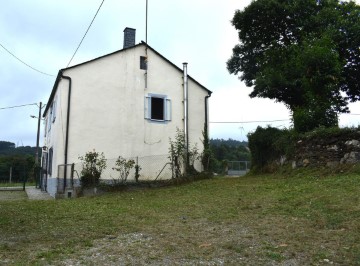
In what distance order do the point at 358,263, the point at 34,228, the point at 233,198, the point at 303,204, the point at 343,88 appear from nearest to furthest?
the point at 358,263 → the point at 34,228 → the point at 303,204 → the point at 233,198 → the point at 343,88

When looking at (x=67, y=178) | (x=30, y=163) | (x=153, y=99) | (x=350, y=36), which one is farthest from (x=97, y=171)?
(x=30, y=163)

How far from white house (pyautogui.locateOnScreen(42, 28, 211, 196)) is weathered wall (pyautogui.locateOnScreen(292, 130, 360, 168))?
5.04 meters

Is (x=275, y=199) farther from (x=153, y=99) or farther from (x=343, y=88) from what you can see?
(x=343, y=88)

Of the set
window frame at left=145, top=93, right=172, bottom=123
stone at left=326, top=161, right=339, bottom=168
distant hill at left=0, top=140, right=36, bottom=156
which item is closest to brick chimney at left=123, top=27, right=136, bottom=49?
window frame at left=145, top=93, right=172, bottom=123

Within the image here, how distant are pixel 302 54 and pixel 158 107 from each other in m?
6.41

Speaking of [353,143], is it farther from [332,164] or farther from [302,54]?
[302,54]

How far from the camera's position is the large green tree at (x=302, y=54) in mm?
13766

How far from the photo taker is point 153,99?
1641 cm

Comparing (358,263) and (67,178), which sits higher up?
(67,178)

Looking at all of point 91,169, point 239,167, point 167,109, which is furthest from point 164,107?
point 239,167

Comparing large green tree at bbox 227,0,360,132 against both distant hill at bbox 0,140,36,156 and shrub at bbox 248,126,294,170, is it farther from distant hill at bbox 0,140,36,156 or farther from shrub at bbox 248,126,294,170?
distant hill at bbox 0,140,36,156

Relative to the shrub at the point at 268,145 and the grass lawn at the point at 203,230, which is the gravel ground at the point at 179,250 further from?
the shrub at the point at 268,145

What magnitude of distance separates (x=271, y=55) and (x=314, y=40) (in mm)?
2725

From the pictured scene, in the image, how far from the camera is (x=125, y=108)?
15.6 m
